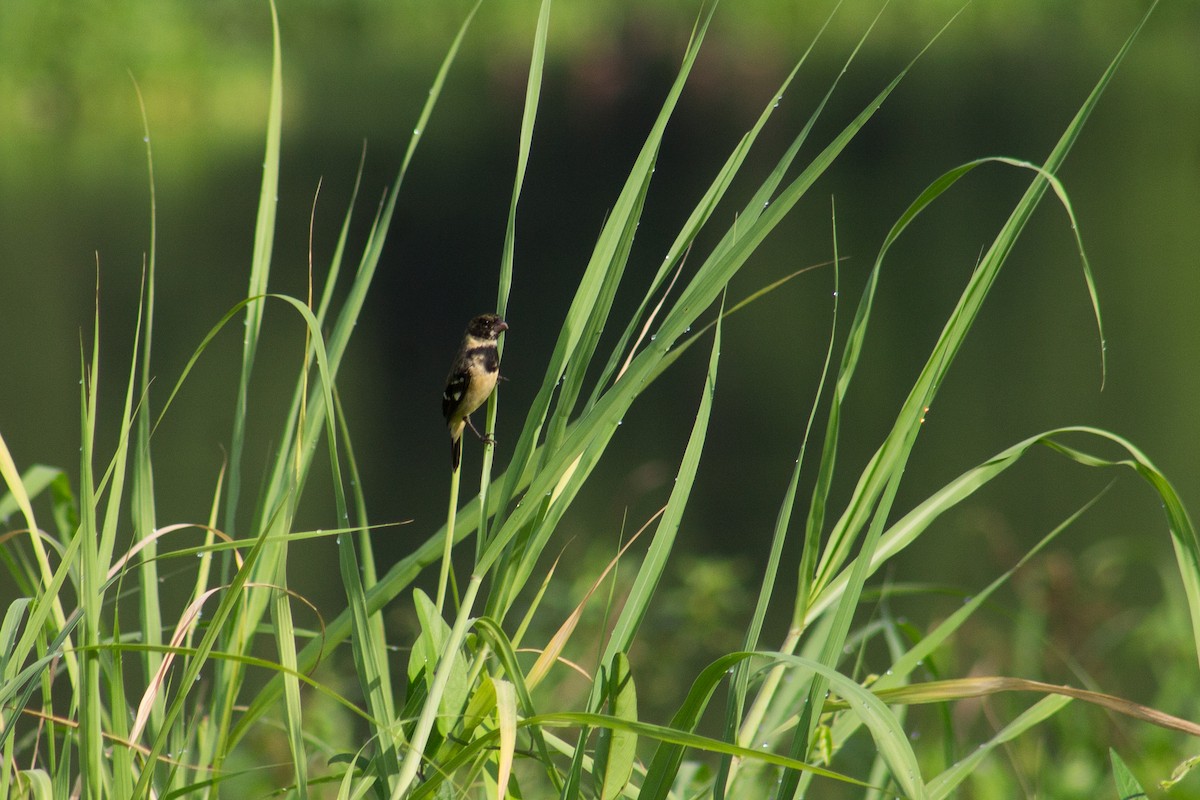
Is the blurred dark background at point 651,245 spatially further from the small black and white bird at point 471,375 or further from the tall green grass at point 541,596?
the small black and white bird at point 471,375

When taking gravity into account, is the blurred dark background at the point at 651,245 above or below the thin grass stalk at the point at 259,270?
below

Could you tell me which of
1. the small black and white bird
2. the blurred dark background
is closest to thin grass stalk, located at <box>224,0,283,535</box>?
the small black and white bird

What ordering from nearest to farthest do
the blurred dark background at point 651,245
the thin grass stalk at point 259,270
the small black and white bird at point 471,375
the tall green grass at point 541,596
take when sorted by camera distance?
the tall green grass at point 541,596 → the thin grass stalk at point 259,270 → the small black and white bird at point 471,375 → the blurred dark background at point 651,245

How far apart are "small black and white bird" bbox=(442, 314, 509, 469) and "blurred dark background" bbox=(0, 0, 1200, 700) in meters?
0.78

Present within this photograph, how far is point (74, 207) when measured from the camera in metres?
14.4

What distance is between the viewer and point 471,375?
78.5 inches

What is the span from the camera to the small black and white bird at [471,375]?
6.17ft

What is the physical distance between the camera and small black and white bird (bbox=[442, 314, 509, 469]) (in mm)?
1882

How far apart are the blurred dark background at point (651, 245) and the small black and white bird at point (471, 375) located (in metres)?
0.78

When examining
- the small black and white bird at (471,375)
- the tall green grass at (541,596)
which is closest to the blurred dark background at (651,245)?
the tall green grass at (541,596)

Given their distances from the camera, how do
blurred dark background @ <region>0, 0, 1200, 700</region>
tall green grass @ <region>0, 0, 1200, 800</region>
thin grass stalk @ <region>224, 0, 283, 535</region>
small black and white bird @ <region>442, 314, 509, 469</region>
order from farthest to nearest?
blurred dark background @ <region>0, 0, 1200, 700</region> → small black and white bird @ <region>442, 314, 509, 469</region> → thin grass stalk @ <region>224, 0, 283, 535</region> → tall green grass @ <region>0, 0, 1200, 800</region>

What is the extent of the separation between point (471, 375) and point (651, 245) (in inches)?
402

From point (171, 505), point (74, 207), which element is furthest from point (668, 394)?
point (74, 207)

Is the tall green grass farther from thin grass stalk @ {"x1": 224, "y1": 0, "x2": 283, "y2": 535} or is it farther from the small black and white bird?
the small black and white bird
